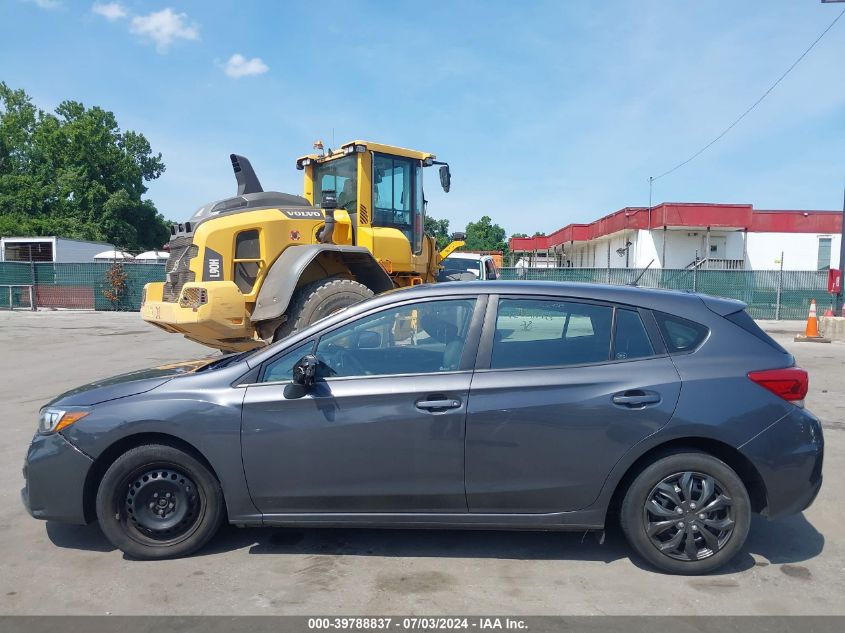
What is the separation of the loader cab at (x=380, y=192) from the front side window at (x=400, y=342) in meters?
5.09

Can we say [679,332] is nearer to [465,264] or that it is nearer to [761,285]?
[465,264]

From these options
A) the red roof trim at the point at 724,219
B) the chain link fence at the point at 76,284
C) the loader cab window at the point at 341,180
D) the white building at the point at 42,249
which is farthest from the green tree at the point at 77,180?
the loader cab window at the point at 341,180

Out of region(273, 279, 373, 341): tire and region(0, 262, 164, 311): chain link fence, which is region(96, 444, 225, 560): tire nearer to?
region(273, 279, 373, 341): tire

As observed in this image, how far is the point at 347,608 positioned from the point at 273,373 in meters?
1.36

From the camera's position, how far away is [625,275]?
896 inches

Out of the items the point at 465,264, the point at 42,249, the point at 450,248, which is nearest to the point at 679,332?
the point at 450,248

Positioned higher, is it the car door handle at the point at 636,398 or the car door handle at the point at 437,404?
the car door handle at the point at 636,398

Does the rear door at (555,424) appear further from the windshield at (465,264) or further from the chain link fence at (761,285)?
the chain link fence at (761,285)

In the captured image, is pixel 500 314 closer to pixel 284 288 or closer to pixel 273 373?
pixel 273 373

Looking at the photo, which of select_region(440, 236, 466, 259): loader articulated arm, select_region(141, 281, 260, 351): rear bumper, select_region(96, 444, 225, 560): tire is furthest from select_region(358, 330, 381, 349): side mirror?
select_region(440, 236, 466, 259): loader articulated arm

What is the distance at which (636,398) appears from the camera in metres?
3.52

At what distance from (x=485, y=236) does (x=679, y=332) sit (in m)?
95.1

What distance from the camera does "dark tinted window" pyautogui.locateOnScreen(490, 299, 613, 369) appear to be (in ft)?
12.1

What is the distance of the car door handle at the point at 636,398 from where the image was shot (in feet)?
11.5
